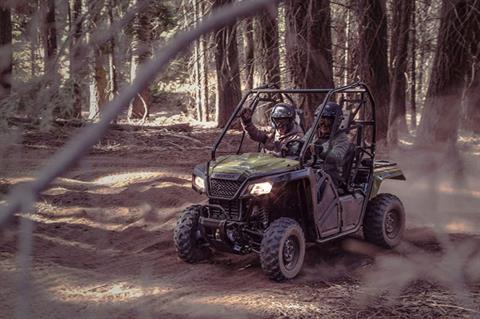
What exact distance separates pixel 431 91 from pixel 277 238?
7122 millimetres

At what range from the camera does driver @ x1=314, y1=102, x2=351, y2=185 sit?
7.19 m

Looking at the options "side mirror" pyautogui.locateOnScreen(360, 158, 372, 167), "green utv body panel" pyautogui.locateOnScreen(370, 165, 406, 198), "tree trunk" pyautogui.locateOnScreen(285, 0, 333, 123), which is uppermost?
"tree trunk" pyautogui.locateOnScreen(285, 0, 333, 123)

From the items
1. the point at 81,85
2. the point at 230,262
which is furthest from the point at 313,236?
the point at 81,85

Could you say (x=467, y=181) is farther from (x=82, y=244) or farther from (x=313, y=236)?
(x=82, y=244)

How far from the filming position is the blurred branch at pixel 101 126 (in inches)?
65.5

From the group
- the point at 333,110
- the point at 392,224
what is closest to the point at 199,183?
the point at 333,110

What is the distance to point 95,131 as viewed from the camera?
170 centimetres

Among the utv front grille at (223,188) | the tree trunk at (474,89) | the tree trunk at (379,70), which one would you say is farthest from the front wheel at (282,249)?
the tree trunk at (379,70)

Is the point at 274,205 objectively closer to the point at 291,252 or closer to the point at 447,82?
the point at 291,252

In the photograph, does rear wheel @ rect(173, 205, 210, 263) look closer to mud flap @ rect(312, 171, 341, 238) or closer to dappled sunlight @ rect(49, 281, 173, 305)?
dappled sunlight @ rect(49, 281, 173, 305)

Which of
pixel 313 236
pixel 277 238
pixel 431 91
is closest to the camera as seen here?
pixel 277 238

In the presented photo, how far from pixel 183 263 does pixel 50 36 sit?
150 inches

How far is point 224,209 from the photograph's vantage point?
676cm

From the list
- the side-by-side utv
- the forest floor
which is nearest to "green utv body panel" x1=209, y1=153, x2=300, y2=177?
the side-by-side utv
